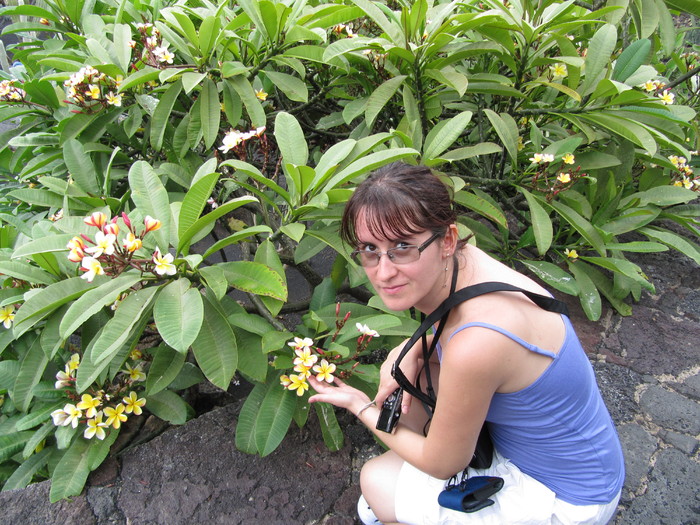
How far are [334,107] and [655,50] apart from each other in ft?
6.18

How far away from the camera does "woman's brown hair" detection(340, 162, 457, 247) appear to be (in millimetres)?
1254

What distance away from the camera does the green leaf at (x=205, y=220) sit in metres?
1.53

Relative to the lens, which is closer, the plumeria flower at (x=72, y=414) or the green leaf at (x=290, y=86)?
the plumeria flower at (x=72, y=414)

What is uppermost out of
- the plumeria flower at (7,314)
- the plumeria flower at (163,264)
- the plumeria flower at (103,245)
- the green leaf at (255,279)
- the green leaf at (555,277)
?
the plumeria flower at (103,245)

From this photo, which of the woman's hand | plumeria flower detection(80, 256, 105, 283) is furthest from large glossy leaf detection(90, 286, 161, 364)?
the woman's hand

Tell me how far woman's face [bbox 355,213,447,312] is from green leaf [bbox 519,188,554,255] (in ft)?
3.14

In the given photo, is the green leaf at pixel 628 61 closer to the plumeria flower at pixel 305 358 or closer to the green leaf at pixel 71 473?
the plumeria flower at pixel 305 358

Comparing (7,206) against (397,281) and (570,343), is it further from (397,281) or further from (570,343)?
(570,343)

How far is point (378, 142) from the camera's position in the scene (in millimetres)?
1815

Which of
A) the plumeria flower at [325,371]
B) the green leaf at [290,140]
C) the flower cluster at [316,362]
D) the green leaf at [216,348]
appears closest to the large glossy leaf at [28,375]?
the green leaf at [216,348]

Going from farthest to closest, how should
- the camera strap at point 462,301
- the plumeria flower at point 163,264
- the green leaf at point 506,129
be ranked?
the green leaf at point 506,129 < the plumeria flower at point 163,264 < the camera strap at point 462,301

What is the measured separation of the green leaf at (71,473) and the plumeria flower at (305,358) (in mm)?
879

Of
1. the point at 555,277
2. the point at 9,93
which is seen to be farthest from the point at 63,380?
the point at 555,277

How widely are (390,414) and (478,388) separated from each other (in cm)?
36
